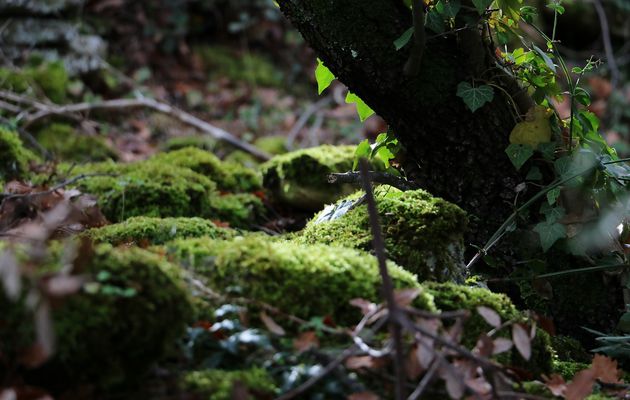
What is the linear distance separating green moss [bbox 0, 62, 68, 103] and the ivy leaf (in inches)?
158

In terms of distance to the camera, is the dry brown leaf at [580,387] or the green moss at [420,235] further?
the green moss at [420,235]

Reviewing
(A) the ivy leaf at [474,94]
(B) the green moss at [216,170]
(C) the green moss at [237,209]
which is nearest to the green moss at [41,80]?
(B) the green moss at [216,170]

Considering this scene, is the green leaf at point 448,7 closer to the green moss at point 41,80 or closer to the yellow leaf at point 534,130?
the yellow leaf at point 534,130

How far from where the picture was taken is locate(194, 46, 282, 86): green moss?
749 cm

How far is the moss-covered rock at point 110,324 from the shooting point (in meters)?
1.31

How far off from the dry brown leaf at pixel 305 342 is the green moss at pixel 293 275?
153mm

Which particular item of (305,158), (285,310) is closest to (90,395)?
(285,310)

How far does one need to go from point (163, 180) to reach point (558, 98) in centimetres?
201

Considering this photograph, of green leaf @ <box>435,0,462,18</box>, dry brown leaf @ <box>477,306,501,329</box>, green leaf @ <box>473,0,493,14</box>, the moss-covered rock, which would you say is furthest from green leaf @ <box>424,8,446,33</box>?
the moss-covered rock

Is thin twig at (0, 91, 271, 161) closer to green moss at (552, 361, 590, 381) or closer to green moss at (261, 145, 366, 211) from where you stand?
green moss at (261, 145, 366, 211)

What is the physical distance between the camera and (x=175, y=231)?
2.63m

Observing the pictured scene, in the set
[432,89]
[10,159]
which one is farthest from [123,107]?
[432,89]

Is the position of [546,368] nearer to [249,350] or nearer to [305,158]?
[249,350]

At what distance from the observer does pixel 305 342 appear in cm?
152
